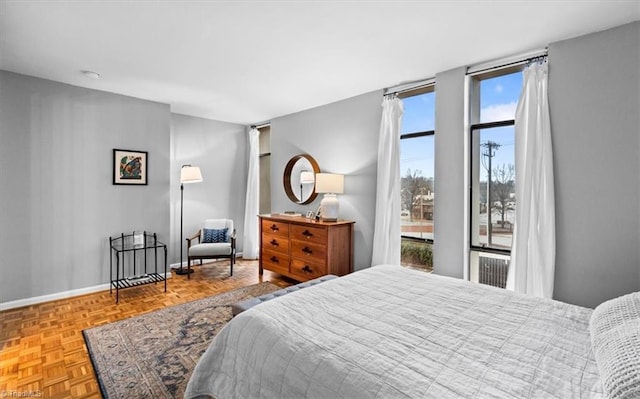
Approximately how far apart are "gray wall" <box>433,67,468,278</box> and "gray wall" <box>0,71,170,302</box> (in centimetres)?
378

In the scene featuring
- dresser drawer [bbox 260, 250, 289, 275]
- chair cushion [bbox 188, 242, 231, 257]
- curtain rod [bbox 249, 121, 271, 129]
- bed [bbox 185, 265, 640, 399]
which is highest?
curtain rod [bbox 249, 121, 271, 129]

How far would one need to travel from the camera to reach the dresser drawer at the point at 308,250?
3.78m

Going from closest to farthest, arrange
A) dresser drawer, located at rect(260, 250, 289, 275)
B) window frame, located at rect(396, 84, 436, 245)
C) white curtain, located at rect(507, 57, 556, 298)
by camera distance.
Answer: white curtain, located at rect(507, 57, 556, 298) < window frame, located at rect(396, 84, 436, 245) < dresser drawer, located at rect(260, 250, 289, 275)

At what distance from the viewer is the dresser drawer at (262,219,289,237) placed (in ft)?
14.0

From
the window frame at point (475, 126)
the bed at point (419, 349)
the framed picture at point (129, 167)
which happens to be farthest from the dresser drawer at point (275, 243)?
the bed at point (419, 349)

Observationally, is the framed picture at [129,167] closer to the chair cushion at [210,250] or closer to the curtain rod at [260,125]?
the chair cushion at [210,250]

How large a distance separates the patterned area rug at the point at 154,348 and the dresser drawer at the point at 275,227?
1.26m

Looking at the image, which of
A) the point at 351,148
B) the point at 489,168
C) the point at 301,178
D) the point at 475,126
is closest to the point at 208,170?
the point at 301,178

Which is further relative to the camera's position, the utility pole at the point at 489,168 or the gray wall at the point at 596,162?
the utility pole at the point at 489,168

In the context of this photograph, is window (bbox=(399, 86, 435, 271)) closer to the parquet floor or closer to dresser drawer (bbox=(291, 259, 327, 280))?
dresser drawer (bbox=(291, 259, 327, 280))

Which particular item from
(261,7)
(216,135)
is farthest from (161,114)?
(261,7)

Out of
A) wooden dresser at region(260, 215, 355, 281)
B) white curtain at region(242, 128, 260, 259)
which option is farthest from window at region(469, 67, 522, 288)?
white curtain at region(242, 128, 260, 259)

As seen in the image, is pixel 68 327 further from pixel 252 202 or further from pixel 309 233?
pixel 252 202

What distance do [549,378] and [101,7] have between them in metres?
3.20
